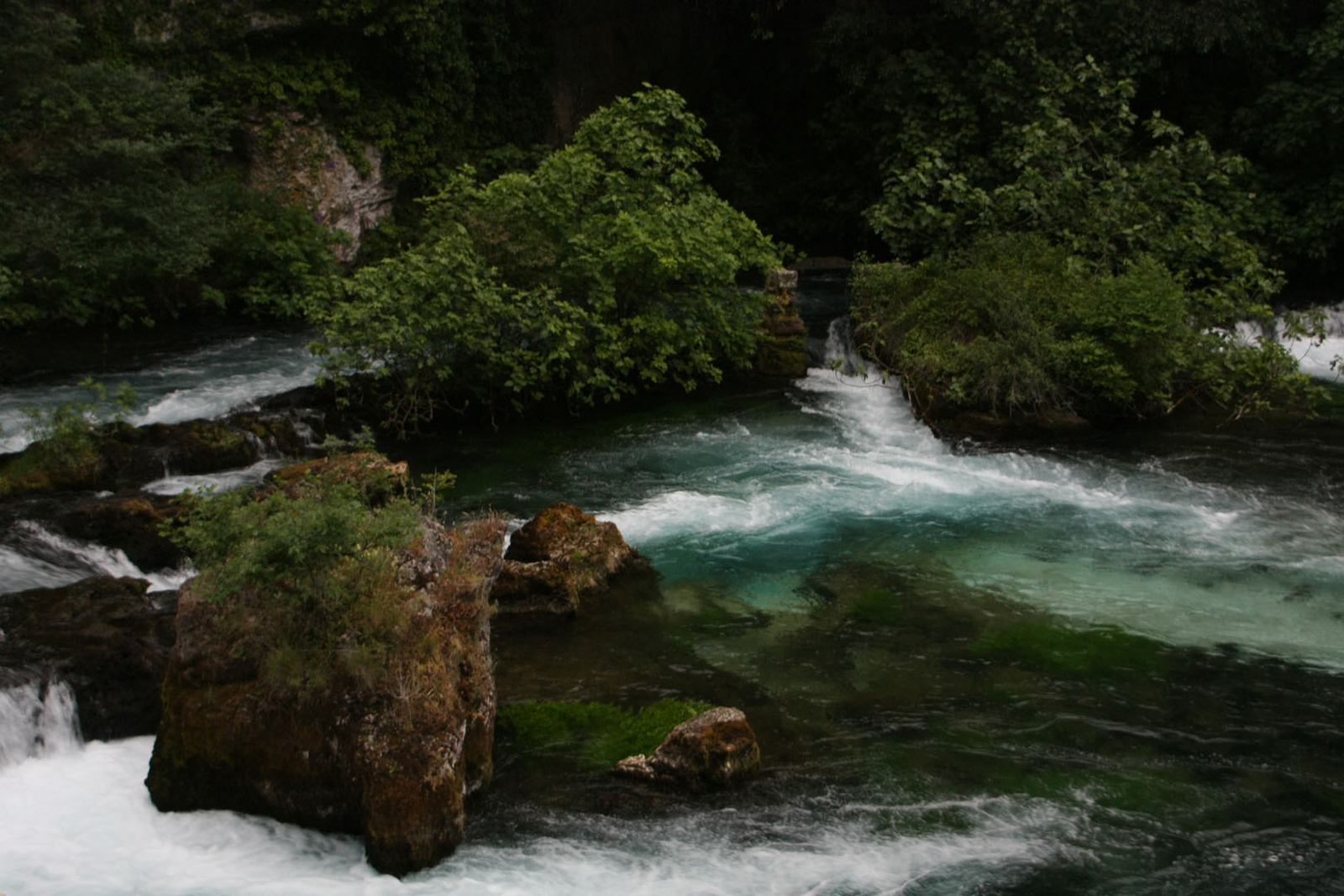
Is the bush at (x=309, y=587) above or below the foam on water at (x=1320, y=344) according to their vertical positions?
below

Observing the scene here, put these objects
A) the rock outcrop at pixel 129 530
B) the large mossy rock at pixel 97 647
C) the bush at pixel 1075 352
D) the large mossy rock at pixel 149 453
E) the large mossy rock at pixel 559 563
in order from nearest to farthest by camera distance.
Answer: the large mossy rock at pixel 97 647
the large mossy rock at pixel 559 563
the rock outcrop at pixel 129 530
the large mossy rock at pixel 149 453
the bush at pixel 1075 352

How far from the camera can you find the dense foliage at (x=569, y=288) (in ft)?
42.6

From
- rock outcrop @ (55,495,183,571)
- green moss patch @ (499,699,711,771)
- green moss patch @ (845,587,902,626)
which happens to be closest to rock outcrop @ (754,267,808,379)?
green moss patch @ (845,587,902,626)

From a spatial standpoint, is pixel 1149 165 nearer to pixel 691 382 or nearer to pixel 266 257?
pixel 691 382

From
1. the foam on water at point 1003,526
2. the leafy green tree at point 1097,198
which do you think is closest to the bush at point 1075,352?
the foam on water at point 1003,526

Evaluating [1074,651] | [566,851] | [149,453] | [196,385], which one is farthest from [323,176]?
[566,851]

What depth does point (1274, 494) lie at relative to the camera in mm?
11297

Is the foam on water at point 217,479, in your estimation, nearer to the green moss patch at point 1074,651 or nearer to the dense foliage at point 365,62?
the green moss patch at point 1074,651

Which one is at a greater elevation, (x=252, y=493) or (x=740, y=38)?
(x=740, y=38)

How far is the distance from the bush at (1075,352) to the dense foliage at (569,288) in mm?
2412

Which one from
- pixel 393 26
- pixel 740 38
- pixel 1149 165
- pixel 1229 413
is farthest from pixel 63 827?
pixel 740 38

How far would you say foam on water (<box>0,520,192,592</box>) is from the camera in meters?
8.71

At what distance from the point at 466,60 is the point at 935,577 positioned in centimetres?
1559

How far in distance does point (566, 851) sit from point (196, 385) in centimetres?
1016
